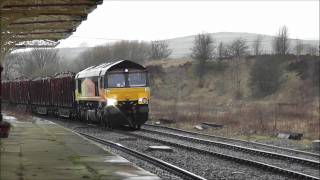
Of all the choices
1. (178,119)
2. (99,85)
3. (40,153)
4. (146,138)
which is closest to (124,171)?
(40,153)

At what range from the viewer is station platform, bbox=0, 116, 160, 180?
10.4 metres

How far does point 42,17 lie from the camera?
52.0 ft

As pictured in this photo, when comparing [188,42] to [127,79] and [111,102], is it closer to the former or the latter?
[127,79]

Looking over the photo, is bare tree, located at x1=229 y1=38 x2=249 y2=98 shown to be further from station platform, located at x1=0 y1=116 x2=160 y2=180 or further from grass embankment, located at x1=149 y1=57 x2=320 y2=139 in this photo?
station platform, located at x1=0 y1=116 x2=160 y2=180

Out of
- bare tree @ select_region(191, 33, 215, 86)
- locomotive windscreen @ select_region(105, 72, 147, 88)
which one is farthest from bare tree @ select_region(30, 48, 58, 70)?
bare tree @ select_region(191, 33, 215, 86)

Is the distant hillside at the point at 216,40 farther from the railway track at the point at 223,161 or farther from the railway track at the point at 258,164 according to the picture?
the railway track at the point at 258,164

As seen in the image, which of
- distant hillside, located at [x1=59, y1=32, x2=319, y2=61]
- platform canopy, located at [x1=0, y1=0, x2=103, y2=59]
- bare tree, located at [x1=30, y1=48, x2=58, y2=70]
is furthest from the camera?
distant hillside, located at [x1=59, y1=32, x2=319, y2=61]

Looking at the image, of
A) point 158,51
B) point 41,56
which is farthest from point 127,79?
point 158,51

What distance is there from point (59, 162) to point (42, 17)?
5.29 m

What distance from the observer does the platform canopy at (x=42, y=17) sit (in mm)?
13375

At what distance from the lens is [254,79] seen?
79.6 meters

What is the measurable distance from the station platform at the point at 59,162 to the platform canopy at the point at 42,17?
321cm

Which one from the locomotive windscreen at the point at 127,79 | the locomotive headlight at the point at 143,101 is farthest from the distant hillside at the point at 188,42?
the locomotive headlight at the point at 143,101

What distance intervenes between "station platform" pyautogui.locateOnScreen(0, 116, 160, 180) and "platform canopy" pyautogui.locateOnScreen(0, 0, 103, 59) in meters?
3.21
